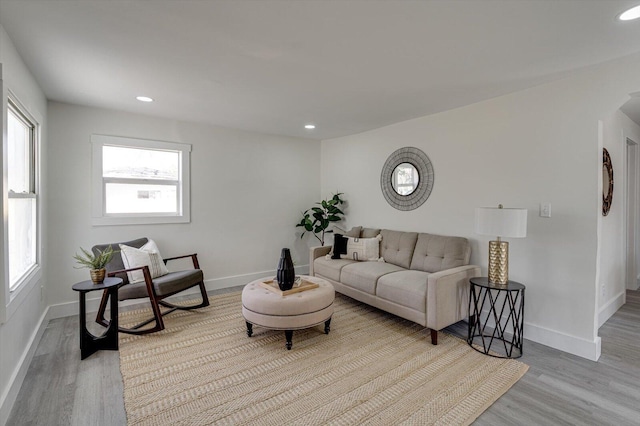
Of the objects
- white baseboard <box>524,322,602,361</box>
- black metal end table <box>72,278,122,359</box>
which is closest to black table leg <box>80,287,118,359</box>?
black metal end table <box>72,278,122,359</box>

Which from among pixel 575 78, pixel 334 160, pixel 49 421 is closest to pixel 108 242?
pixel 49 421

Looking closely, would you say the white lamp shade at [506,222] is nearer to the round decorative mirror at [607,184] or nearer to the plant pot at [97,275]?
the round decorative mirror at [607,184]

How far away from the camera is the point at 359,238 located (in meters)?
4.17

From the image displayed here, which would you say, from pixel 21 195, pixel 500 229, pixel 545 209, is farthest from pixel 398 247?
pixel 21 195

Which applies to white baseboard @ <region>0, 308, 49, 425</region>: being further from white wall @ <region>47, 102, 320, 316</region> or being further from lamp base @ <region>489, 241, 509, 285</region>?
lamp base @ <region>489, 241, 509, 285</region>

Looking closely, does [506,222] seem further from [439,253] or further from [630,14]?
[630,14]

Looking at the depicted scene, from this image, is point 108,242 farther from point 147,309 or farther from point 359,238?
point 359,238

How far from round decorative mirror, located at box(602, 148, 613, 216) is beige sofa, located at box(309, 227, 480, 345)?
1.48 meters

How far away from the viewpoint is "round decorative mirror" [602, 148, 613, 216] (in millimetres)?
3117

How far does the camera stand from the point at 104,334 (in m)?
2.60

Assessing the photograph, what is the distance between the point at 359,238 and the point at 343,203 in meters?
1.10

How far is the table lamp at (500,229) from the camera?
247 cm

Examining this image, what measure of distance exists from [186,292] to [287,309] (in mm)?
2241

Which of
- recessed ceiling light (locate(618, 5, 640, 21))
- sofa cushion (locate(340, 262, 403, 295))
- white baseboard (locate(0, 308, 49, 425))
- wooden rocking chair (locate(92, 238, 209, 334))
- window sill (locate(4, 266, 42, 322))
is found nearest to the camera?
recessed ceiling light (locate(618, 5, 640, 21))
